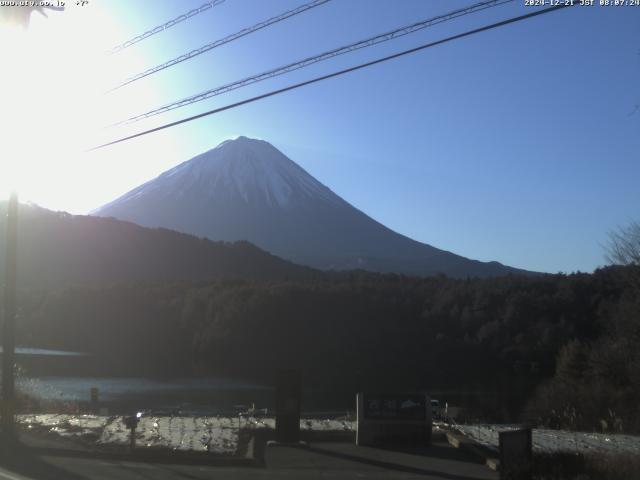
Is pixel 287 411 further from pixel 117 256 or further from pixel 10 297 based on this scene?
pixel 117 256

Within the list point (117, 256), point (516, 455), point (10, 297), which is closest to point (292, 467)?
point (516, 455)

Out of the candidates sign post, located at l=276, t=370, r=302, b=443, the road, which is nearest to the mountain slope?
sign post, located at l=276, t=370, r=302, b=443

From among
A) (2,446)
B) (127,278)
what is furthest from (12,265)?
(127,278)

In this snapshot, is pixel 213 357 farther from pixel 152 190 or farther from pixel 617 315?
pixel 152 190

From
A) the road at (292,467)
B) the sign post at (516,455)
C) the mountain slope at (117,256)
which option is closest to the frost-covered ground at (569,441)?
the road at (292,467)

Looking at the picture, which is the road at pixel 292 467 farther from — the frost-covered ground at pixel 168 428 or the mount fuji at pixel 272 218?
the mount fuji at pixel 272 218

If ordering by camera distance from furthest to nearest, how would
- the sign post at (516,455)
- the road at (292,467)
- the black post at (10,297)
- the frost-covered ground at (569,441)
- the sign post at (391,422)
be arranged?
the black post at (10,297)
the sign post at (391,422)
the frost-covered ground at (569,441)
the road at (292,467)
the sign post at (516,455)
